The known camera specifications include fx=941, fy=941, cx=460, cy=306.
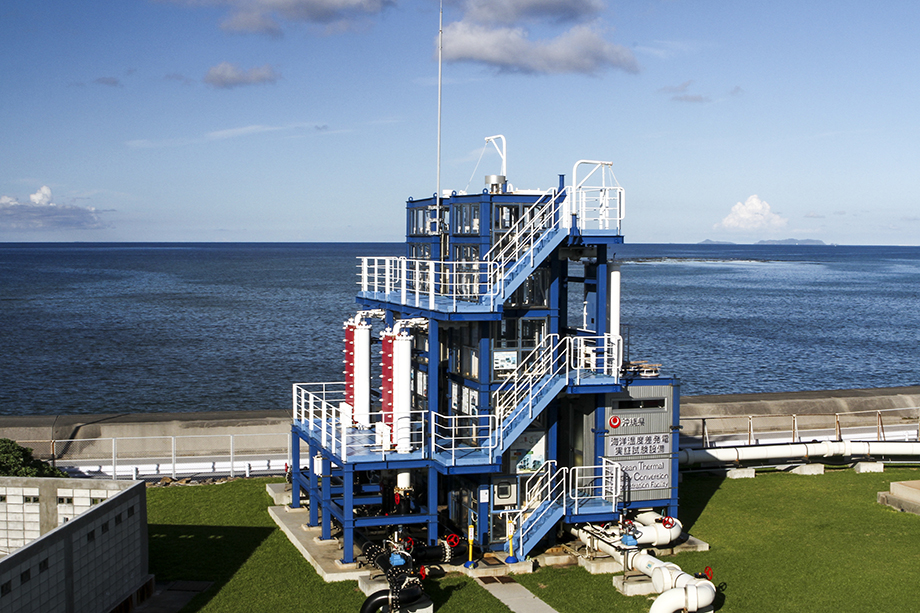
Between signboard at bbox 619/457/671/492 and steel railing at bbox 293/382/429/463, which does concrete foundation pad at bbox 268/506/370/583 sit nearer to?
steel railing at bbox 293/382/429/463

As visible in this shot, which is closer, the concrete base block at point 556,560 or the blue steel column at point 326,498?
the concrete base block at point 556,560

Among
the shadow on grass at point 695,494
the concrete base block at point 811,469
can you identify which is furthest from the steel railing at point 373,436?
the concrete base block at point 811,469

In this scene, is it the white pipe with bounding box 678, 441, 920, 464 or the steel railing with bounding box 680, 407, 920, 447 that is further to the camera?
the steel railing with bounding box 680, 407, 920, 447

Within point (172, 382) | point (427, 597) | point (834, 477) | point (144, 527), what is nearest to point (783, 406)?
A: point (834, 477)

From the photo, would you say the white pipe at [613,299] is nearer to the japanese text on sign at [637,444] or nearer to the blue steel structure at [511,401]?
the blue steel structure at [511,401]

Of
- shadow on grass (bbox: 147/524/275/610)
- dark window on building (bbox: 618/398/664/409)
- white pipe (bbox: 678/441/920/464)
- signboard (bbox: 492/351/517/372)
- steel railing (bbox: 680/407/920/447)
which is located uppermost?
signboard (bbox: 492/351/517/372)

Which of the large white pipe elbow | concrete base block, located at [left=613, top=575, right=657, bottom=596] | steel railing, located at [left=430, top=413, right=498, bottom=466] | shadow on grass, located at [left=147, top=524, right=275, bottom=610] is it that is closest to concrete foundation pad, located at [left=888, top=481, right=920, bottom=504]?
concrete base block, located at [left=613, top=575, right=657, bottom=596]

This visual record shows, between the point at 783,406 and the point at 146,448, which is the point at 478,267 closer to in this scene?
the point at 146,448
